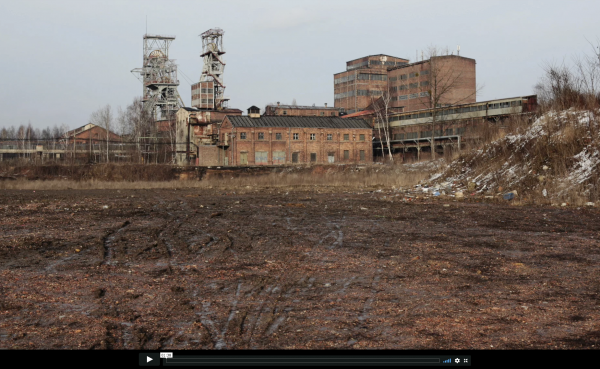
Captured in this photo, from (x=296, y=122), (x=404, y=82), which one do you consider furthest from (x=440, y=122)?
(x=404, y=82)

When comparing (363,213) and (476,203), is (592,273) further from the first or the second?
(476,203)

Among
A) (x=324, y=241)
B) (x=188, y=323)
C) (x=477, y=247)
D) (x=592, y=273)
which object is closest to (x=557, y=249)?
(x=477, y=247)

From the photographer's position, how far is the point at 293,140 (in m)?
59.0

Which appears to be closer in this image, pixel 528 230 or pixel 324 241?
pixel 324 241

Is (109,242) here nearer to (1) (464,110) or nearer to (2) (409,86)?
(1) (464,110)

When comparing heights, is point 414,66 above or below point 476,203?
above

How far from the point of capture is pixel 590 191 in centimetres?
1489

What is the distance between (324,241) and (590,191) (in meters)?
9.72

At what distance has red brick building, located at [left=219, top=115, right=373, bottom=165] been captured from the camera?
5678cm

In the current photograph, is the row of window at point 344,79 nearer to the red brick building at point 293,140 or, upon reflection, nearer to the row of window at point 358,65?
the row of window at point 358,65

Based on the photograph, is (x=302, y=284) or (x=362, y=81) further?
(x=362, y=81)
